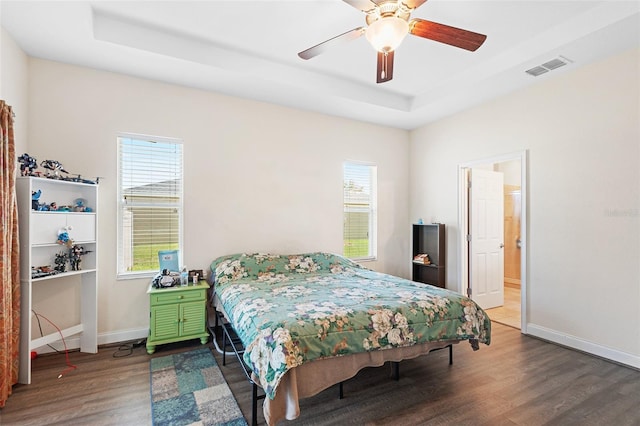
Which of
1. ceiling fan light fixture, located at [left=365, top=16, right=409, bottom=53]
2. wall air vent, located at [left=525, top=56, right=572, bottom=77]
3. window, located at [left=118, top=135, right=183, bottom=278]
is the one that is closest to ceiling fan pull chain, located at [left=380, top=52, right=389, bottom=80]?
ceiling fan light fixture, located at [left=365, top=16, right=409, bottom=53]

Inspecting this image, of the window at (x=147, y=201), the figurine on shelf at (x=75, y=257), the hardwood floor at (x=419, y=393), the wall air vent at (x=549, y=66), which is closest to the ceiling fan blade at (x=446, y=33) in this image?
the wall air vent at (x=549, y=66)

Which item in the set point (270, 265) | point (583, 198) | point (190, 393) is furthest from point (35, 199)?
point (583, 198)

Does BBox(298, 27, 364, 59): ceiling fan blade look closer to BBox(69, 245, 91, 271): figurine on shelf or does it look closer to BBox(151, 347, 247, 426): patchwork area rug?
BBox(151, 347, 247, 426): patchwork area rug

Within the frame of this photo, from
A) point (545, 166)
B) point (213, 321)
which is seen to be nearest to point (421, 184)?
point (545, 166)

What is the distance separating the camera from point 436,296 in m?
2.60

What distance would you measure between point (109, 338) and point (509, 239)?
694cm

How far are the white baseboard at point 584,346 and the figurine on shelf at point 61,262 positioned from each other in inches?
199

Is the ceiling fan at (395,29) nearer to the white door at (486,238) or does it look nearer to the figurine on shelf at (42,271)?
the white door at (486,238)

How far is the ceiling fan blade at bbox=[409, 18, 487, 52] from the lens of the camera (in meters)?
2.05

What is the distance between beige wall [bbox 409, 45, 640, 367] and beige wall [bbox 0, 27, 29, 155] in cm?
522

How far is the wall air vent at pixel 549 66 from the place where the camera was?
304cm

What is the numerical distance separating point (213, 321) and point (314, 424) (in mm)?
2161

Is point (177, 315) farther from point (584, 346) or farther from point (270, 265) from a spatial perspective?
point (584, 346)

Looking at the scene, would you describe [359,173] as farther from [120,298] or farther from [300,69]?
[120,298]
